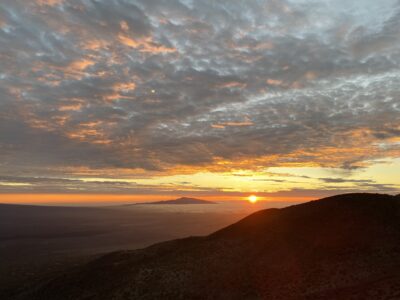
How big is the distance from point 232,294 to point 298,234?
55.3 feet

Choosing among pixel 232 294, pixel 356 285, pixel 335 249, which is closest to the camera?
pixel 356 285

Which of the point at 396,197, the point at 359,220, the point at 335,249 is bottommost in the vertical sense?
the point at 335,249

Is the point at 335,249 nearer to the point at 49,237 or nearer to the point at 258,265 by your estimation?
the point at 258,265

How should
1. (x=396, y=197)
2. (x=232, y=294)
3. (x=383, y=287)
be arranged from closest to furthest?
1. (x=383, y=287)
2. (x=232, y=294)
3. (x=396, y=197)

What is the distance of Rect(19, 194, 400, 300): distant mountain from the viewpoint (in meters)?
41.5

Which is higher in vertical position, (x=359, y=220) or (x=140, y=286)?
(x=359, y=220)

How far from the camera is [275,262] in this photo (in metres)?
50.0

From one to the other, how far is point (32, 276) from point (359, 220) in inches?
2398

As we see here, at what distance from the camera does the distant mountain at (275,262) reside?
1634 inches

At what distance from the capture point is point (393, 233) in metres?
49.1

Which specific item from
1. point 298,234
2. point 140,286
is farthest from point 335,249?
point 140,286

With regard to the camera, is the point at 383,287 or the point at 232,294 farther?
the point at 232,294

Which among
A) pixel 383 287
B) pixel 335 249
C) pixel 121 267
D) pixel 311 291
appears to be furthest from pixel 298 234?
pixel 121 267

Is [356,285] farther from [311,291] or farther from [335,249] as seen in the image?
[335,249]
